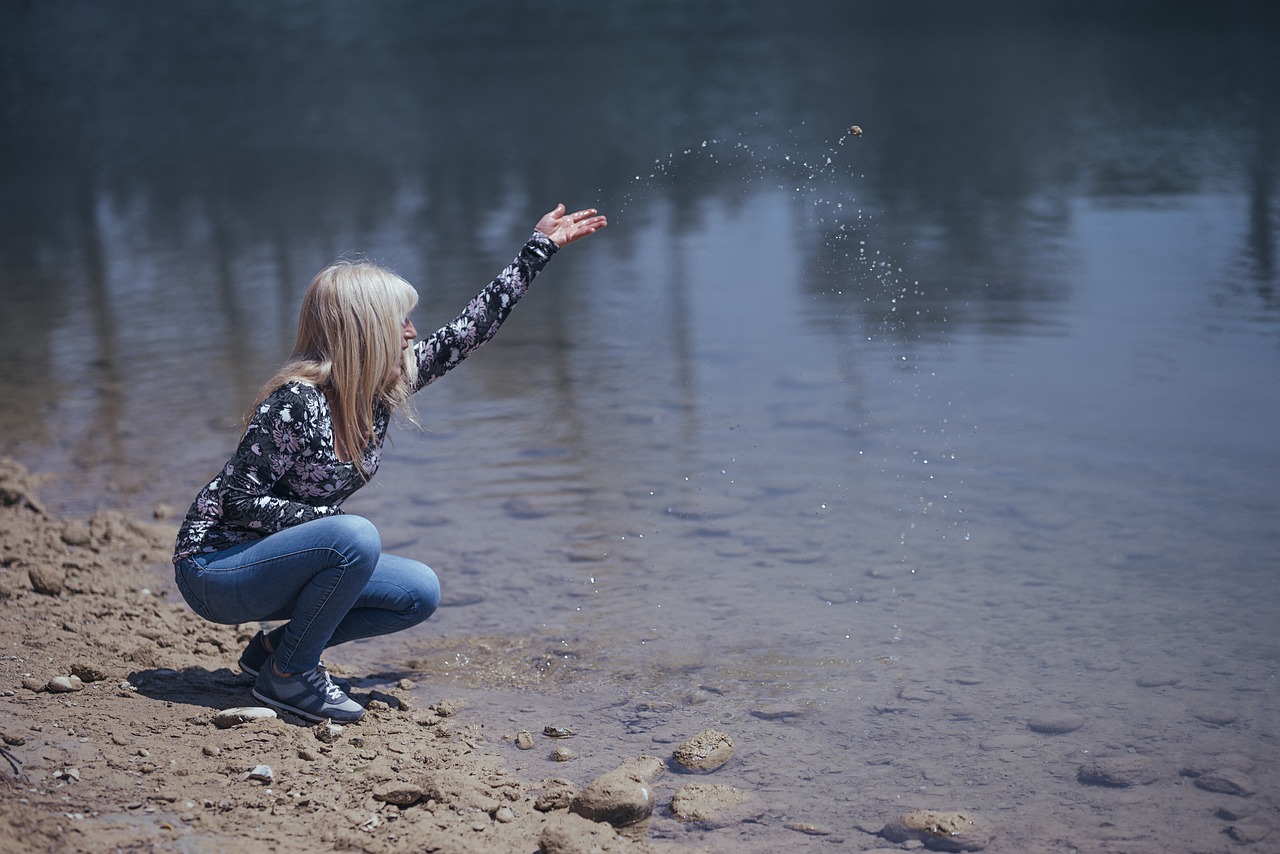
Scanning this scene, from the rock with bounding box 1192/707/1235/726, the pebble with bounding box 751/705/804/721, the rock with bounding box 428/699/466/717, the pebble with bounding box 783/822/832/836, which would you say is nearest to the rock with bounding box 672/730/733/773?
the pebble with bounding box 751/705/804/721

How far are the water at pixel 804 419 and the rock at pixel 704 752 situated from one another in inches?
2.4

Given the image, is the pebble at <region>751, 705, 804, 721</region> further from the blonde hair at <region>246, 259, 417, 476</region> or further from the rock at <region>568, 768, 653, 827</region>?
the blonde hair at <region>246, 259, 417, 476</region>

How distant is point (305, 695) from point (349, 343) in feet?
3.33

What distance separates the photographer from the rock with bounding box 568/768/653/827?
10.3 feet

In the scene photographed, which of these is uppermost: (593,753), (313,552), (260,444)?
(260,444)

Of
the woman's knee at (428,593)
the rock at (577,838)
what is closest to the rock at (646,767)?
the rock at (577,838)

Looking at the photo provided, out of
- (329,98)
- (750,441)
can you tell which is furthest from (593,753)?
(329,98)

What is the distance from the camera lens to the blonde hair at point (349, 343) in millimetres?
3340

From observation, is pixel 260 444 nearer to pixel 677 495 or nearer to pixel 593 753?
pixel 593 753

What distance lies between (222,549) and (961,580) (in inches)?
105

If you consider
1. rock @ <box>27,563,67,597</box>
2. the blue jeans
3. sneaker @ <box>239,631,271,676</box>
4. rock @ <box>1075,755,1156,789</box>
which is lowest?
rock @ <box>1075,755,1156,789</box>

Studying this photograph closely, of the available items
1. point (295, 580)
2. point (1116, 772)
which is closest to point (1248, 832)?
point (1116, 772)

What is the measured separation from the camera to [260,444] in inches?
129

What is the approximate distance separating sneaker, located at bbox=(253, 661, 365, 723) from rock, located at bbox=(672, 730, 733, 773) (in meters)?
0.95
